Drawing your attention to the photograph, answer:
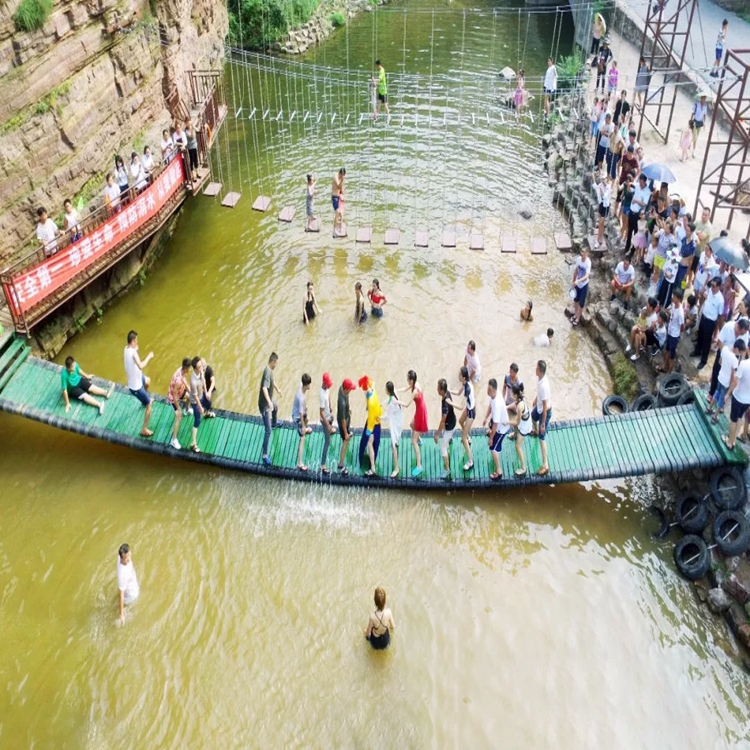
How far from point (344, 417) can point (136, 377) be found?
11.3 feet

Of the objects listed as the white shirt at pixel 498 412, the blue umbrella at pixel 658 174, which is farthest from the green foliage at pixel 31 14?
the blue umbrella at pixel 658 174

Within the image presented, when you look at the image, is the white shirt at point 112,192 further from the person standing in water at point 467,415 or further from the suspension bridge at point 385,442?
the person standing in water at point 467,415

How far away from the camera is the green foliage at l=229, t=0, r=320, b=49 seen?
102 feet

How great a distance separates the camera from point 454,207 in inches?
822

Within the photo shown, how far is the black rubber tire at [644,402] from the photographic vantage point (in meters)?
13.7

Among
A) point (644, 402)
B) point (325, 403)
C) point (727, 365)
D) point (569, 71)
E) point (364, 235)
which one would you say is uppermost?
point (727, 365)

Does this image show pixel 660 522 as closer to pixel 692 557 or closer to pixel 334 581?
pixel 692 557

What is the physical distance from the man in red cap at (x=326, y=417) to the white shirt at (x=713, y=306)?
6254 millimetres

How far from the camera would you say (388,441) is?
43.3 ft

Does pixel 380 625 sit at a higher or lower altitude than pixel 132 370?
lower

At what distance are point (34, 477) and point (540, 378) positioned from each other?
8333 millimetres

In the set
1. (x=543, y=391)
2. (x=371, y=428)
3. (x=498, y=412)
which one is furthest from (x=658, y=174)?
(x=371, y=428)

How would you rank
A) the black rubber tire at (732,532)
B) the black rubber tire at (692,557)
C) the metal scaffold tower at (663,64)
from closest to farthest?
the black rubber tire at (732,532) < the black rubber tire at (692,557) < the metal scaffold tower at (663,64)

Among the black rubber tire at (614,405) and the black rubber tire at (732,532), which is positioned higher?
the black rubber tire at (732,532)
